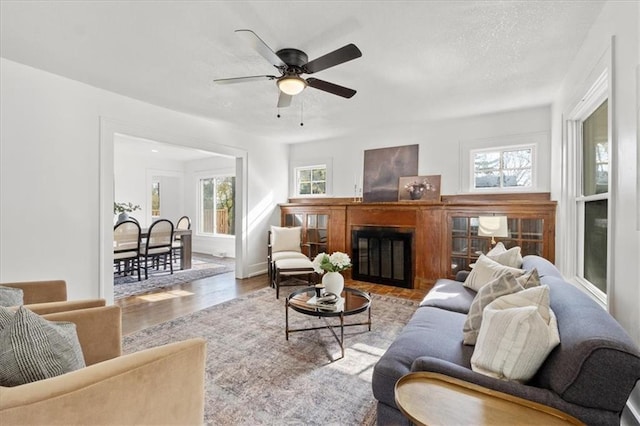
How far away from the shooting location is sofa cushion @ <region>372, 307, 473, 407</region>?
1521 mm

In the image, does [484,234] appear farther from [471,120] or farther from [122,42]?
[122,42]

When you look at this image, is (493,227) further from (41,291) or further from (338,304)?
(41,291)

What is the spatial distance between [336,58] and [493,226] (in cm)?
283

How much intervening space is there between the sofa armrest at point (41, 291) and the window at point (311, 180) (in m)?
4.18

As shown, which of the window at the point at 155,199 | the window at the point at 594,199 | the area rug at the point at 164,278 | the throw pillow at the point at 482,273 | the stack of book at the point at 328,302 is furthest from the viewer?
the window at the point at 155,199

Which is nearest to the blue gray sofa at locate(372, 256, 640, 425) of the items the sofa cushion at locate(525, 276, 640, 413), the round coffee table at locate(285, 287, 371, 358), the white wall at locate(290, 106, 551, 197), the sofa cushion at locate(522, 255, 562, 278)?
the sofa cushion at locate(525, 276, 640, 413)

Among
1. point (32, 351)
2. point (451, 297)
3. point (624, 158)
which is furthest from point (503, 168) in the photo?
point (32, 351)

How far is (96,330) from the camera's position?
5.37 ft

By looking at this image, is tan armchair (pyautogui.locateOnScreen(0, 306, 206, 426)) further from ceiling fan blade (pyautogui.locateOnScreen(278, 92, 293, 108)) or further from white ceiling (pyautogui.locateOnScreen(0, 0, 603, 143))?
ceiling fan blade (pyautogui.locateOnScreen(278, 92, 293, 108))

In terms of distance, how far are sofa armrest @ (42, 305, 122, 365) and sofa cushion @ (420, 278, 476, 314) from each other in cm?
224

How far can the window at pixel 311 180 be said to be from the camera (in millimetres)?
5859

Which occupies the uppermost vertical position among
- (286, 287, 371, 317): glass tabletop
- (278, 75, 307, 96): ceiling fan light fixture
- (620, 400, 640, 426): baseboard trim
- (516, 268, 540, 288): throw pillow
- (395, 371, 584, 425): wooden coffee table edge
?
(278, 75, 307, 96): ceiling fan light fixture

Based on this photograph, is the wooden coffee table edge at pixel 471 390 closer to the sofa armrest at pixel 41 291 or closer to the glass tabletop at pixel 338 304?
the glass tabletop at pixel 338 304

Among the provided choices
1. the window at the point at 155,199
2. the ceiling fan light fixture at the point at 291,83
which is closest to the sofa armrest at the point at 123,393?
the ceiling fan light fixture at the point at 291,83
